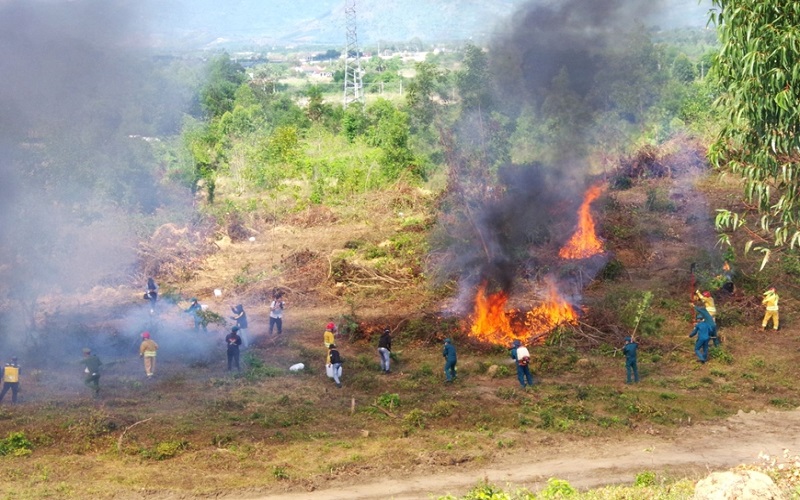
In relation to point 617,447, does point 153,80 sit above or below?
above

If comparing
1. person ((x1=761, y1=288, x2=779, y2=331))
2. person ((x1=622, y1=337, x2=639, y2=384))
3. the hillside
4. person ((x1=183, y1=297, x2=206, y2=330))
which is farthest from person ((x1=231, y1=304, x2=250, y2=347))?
person ((x1=761, y1=288, x2=779, y2=331))

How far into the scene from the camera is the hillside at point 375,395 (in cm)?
1650

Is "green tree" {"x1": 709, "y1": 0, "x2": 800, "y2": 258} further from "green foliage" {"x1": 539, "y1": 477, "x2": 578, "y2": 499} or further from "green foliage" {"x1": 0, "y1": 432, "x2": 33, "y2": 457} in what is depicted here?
"green foliage" {"x1": 0, "y1": 432, "x2": 33, "y2": 457}

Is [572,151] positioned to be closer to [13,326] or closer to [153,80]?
[153,80]

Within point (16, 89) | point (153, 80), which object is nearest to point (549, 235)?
point (153, 80)

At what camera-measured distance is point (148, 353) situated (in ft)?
69.7

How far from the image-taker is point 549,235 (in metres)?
28.0

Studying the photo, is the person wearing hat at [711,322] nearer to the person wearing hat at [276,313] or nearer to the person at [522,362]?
the person at [522,362]

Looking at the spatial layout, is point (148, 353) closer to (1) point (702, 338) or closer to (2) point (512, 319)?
(2) point (512, 319)

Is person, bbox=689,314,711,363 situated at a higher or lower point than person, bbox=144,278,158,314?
lower

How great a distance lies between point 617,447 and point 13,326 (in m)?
17.1

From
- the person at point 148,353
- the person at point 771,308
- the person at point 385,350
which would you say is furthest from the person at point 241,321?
the person at point 771,308

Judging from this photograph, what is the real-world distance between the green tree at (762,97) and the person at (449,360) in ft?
26.6

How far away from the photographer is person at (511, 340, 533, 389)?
2003 cm
